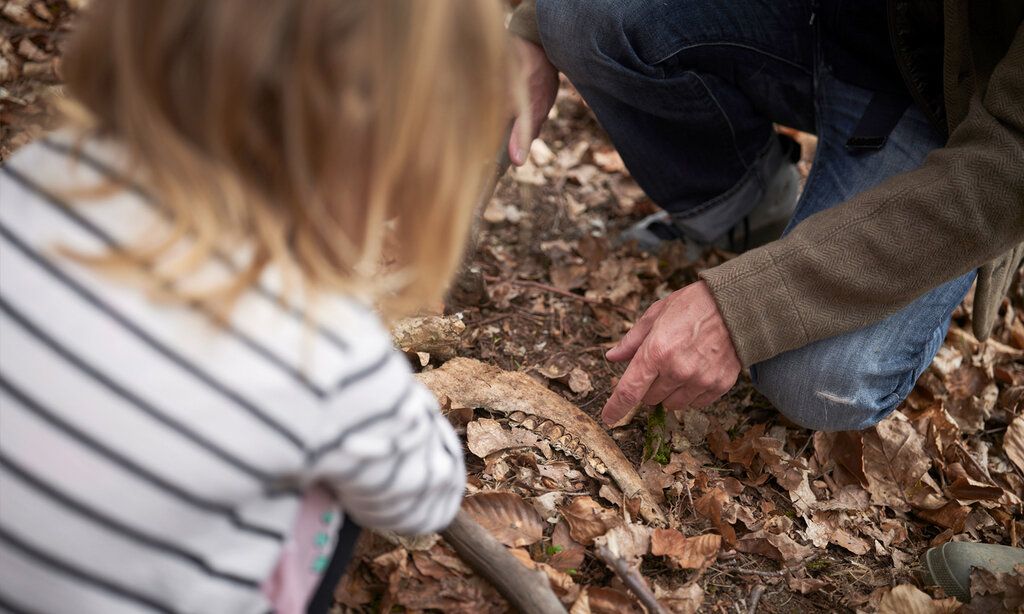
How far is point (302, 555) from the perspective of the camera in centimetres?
131

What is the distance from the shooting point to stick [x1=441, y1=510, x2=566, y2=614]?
168 cm

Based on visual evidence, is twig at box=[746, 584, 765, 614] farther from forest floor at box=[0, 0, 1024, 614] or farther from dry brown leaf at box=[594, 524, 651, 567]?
dry brown leaf at box=[594, 524, 651, 567]

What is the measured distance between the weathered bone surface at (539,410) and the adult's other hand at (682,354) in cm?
17

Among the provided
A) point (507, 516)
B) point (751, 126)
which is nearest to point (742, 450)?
point (507, 516)

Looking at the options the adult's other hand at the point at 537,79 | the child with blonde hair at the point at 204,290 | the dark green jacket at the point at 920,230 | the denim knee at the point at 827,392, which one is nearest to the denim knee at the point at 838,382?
the denim knee at the point at 827,392

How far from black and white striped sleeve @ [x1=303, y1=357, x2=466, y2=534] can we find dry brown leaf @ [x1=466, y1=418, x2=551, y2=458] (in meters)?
0.74

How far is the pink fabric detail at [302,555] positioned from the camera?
4.12 feet

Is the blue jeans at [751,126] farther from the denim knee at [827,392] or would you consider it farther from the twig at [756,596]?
the twig at [756,596]

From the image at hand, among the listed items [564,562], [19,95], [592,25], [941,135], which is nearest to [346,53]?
[564,562]

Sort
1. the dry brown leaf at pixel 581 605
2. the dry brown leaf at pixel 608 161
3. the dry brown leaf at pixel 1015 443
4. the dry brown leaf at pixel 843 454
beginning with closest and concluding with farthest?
the dry brown leaf at pixel 581 605, the dry brown leaf at pixel 843 454, the dry brown leaf at pixel 1015 443, the dry brown leaf at pixel 608 161

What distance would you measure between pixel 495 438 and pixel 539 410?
0.18m

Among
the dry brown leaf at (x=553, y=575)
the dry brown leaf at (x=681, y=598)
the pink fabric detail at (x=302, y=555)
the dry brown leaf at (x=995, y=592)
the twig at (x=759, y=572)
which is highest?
the pink fabric detail at (x=302, y=555)

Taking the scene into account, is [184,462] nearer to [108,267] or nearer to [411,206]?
[108,267]

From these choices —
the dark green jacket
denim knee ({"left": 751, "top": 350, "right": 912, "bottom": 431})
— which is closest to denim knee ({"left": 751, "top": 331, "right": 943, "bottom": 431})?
denim knee ({"left": 751, "top": 350, "right": 912, "bottom": 431})
